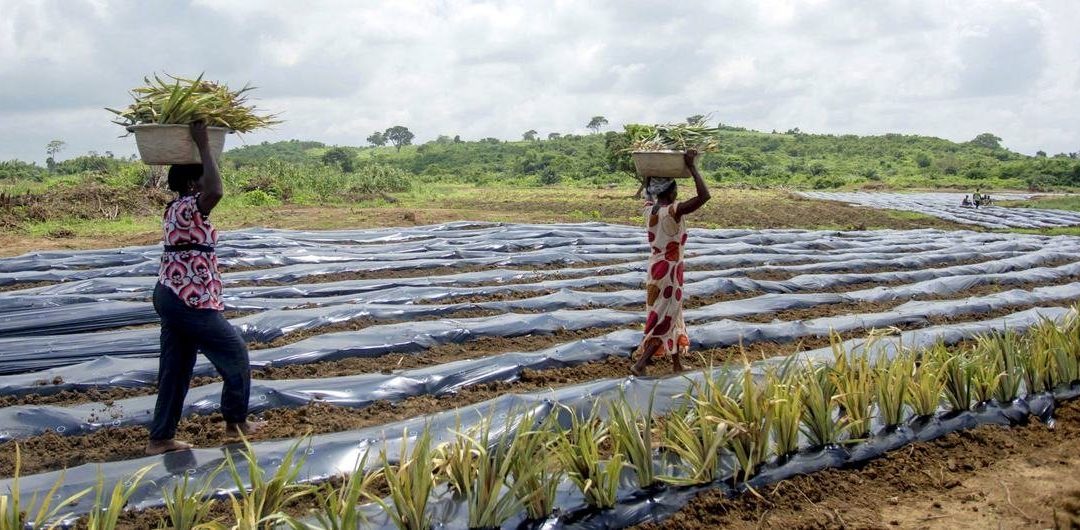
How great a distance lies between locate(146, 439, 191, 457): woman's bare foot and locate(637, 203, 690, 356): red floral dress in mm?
2765

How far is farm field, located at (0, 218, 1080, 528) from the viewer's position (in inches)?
145

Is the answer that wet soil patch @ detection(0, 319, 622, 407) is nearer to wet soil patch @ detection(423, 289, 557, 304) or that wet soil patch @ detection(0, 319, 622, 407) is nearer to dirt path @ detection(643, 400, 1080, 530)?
wet soil patch @ detection(423, 289, 557, 304)

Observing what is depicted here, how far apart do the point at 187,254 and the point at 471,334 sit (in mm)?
2853

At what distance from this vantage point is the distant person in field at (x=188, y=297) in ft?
11.6

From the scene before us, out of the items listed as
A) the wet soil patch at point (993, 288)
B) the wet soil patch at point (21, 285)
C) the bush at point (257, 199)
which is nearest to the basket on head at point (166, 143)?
the wet soil patch at point (21, 285)

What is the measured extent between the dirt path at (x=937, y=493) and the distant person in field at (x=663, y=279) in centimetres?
159

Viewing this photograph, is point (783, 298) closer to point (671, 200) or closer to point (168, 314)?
point (671, 200)

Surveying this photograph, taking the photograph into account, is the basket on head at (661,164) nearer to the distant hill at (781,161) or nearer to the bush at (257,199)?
the distant hill at (781,161)

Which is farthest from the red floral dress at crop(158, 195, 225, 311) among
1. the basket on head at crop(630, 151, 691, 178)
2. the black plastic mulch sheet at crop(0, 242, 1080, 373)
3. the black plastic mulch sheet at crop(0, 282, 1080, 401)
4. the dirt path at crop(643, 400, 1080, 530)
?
the basket on head at crop(630, 151, 691, 178)

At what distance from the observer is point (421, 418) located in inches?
165

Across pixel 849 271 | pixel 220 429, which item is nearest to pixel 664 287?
pixel 220 429

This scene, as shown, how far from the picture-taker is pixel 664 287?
5.12 meters

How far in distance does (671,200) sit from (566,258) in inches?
197

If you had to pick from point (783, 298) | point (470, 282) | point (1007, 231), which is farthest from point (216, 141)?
point (1007, 231)
